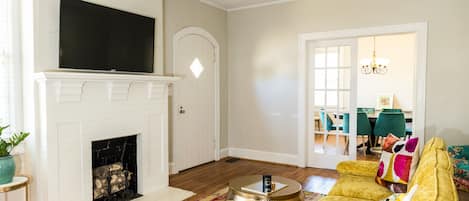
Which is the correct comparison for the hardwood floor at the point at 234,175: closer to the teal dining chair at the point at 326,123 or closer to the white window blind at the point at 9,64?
the teal dining chair at the point at 326,123

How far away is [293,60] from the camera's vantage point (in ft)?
17.4

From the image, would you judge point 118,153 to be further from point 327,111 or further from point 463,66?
point 463,66

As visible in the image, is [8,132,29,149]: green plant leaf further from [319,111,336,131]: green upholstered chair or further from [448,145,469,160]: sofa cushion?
[448,145,469,160]: sofa cushion

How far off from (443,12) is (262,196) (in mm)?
3448

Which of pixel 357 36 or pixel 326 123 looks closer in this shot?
pixel 357 36

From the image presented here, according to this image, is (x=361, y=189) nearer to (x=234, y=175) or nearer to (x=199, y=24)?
(x=234, y=175)

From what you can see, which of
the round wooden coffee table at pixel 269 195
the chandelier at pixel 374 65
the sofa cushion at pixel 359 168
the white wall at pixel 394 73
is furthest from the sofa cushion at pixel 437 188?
the white wall at pixel 394 73

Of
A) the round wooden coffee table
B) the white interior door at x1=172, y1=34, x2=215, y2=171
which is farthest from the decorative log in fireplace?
the round wooden coffee table

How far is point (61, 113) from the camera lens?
3.06 m

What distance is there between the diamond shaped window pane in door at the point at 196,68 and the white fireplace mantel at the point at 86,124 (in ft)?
3.88

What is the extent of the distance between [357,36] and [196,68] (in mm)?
2529

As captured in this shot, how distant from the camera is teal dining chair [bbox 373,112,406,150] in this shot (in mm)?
5903

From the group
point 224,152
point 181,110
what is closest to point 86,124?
point 181,110

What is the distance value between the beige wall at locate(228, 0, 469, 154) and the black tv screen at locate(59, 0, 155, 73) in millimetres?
2204
